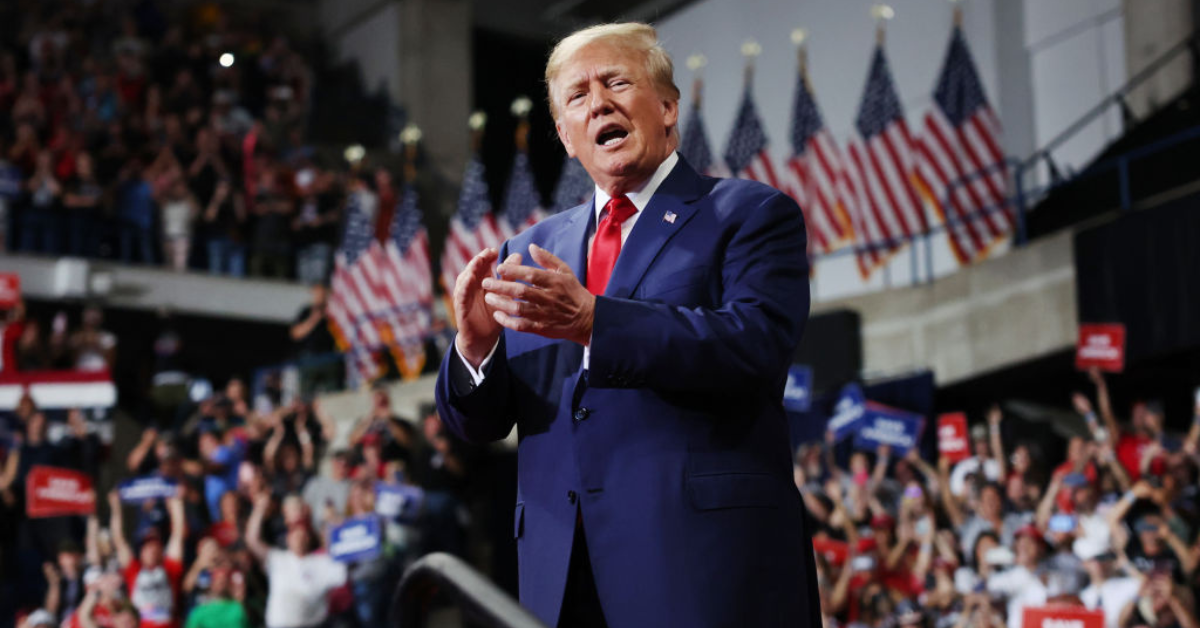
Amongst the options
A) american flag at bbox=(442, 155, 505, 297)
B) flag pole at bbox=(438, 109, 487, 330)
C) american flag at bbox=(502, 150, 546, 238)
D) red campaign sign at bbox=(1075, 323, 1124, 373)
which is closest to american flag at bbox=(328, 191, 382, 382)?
flag pole at bbox=(438, 109, 487, 330)

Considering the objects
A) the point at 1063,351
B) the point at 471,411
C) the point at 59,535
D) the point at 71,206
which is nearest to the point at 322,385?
the point at 71,206

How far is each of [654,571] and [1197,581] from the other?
21.3 feet

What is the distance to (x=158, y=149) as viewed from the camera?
1755cm

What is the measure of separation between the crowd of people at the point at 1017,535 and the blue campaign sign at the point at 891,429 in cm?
17

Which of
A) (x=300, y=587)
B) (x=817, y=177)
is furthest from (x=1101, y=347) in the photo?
(x=300, y=587)

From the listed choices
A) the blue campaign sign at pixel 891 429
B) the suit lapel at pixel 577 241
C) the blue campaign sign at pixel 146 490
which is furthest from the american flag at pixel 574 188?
the suit lapel at pixel 577 241

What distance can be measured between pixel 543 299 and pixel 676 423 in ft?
0.89

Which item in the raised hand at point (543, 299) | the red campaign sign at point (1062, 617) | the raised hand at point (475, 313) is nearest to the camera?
the raised hand at point (543, 299)

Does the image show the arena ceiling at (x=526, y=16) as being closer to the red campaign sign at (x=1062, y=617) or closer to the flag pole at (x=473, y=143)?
the flag pole at (x=473, y=143)

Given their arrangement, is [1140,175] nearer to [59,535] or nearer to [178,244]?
[59,535]

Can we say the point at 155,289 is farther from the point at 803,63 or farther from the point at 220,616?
the point at 220,616

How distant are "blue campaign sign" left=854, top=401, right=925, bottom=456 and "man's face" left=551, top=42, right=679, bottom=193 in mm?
8283

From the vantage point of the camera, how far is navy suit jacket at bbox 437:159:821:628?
2027 millimetres

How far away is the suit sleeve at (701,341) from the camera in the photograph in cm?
201
